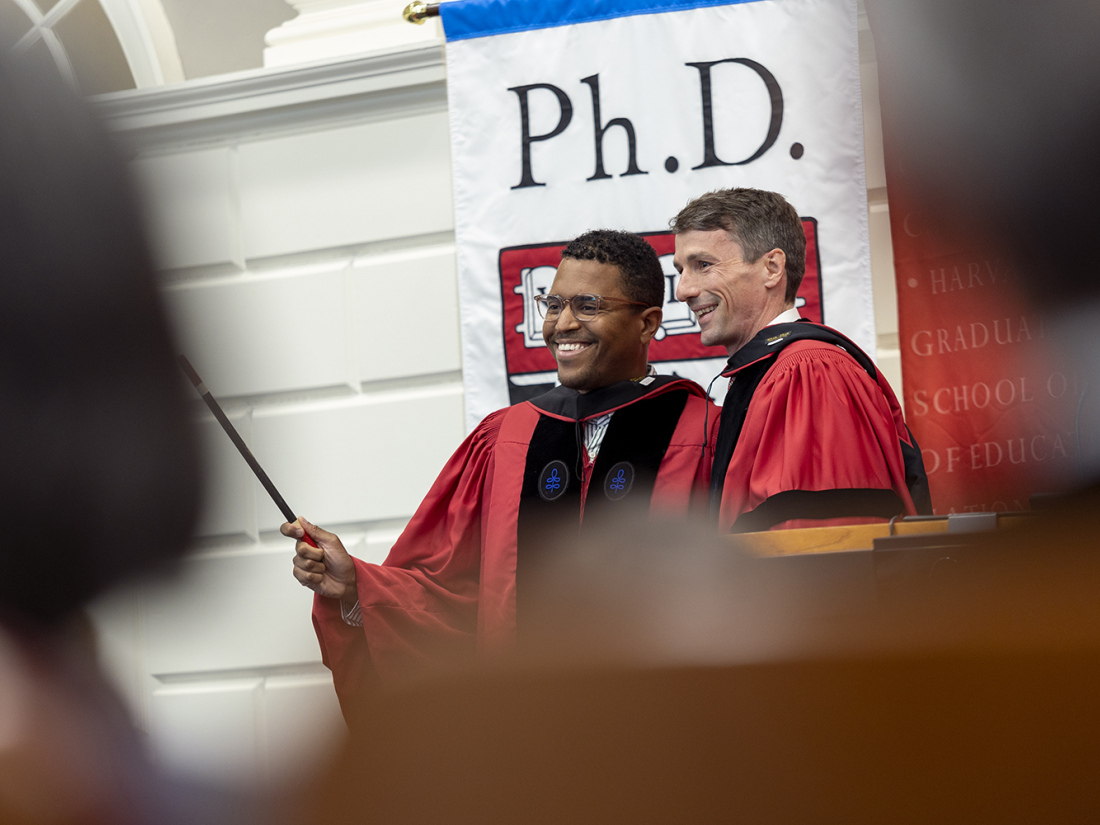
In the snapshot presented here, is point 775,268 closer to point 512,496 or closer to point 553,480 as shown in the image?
point 553,480

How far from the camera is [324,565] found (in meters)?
2.41

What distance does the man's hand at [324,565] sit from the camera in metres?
2.36

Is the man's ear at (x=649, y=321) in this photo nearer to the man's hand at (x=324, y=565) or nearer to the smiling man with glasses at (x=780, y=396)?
the smiling man with glasses at (x=780, y=396)

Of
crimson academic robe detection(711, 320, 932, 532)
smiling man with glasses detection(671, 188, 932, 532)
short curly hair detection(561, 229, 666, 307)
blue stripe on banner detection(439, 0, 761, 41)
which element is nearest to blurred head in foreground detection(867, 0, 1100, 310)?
smiling man with glasses detection(671, 188, 932, 532)

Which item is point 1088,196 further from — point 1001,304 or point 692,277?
point 692,277

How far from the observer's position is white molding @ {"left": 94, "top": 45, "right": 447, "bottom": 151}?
4.02 metres

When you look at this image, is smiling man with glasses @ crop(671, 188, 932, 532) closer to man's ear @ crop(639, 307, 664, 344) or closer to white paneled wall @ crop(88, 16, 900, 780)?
man's ear @ crop(639, 307, 664, 344)

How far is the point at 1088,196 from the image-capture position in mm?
290

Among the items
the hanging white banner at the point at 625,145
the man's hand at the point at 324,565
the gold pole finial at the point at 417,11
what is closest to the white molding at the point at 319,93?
the gold pole finial at the point at 417,11

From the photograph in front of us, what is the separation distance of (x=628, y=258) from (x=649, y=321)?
0.18 m

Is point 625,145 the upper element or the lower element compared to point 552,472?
upper

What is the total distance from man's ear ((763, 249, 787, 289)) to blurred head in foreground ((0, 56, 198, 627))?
7.54 ft

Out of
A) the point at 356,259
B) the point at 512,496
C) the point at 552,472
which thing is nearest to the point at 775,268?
the point at 552,472

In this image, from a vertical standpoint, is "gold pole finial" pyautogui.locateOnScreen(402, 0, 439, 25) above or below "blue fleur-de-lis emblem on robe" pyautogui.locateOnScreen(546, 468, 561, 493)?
above
